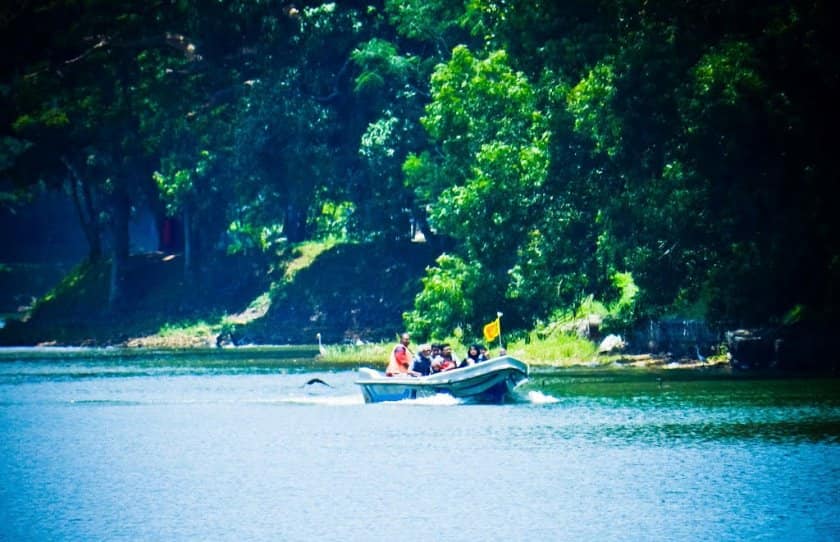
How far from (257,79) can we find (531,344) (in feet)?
77.0

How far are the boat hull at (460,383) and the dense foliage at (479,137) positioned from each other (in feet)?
28.9

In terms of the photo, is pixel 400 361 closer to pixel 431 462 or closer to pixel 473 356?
pixel 473 356

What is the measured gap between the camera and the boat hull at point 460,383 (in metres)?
41.4

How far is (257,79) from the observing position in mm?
73188

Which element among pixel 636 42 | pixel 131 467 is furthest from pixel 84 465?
pixel 636 42

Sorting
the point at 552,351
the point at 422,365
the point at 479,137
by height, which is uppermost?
the point at 479,137

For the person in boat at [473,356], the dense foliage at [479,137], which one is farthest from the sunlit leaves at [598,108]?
the person in boat at [473,356]

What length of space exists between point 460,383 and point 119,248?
40.5 m

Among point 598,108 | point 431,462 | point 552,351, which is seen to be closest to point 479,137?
point 552,351

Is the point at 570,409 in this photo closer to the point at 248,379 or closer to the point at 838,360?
the point at 838,360


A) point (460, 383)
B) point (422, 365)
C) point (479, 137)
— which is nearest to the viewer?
point (460, 383)

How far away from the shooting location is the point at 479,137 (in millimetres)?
57469

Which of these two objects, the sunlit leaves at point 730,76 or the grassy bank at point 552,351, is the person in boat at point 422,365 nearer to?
the sunlit leaves at point 730,76

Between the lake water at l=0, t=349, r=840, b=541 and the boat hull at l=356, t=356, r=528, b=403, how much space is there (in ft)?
1.35
